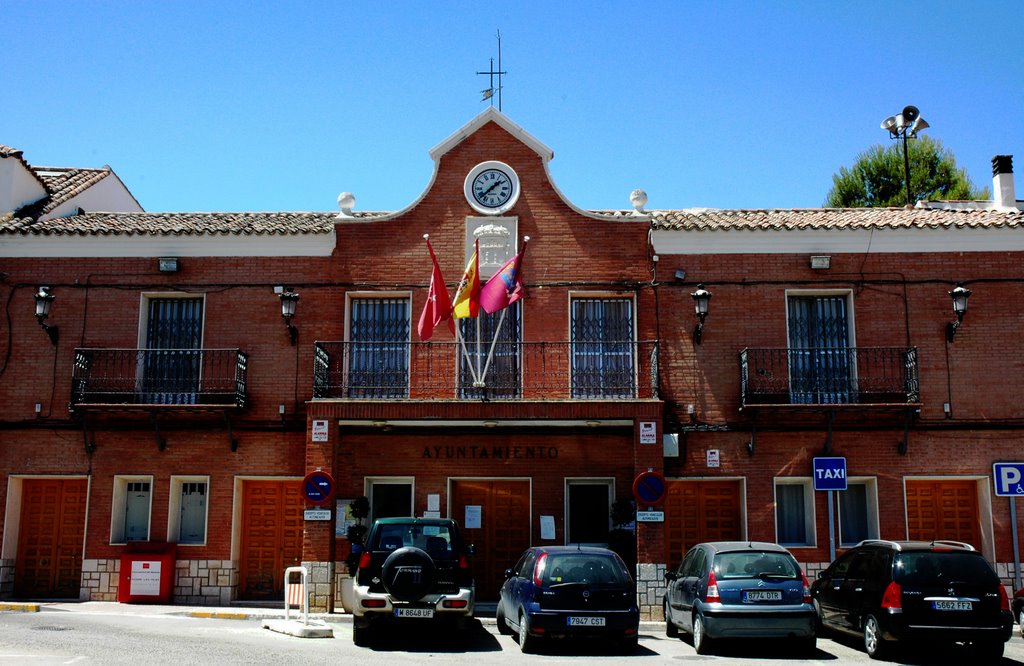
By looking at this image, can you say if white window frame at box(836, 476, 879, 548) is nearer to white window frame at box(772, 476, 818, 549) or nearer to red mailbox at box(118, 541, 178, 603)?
white window frame at box(772, 476, 818, 549)

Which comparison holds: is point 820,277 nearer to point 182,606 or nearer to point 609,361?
point 609,361

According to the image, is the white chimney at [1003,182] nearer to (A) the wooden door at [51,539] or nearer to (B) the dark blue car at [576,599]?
(B) the dark blue car at [576,599]

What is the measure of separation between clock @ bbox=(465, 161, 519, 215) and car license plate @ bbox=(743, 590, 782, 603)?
31.2 feet

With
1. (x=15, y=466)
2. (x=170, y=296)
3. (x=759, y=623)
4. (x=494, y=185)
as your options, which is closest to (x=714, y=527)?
(x=759, y=623)

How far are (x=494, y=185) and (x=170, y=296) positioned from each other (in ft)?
21.8

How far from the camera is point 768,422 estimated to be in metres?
18.7

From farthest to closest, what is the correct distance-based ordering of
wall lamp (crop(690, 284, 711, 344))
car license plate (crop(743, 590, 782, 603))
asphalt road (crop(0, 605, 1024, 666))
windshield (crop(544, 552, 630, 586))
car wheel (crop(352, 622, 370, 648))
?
wall lamp (crop(690, 284, 711, 344)), car wheel (crop(352, 622, 370, 648)), windshield (crop(544, 552, 630, 586)), car license plate (crop(743, 590, 782, 603)), asphalt road (crop(0, 605, 1024, 666))

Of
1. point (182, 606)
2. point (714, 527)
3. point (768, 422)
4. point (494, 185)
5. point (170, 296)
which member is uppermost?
point (494, 185)

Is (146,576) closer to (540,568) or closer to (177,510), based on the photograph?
(177,510)

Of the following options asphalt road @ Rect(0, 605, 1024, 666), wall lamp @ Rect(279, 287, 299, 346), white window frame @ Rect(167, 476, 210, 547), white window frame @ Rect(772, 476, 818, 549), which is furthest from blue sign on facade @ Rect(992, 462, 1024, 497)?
white window frame @ Rect(167, 476, 210, 547)

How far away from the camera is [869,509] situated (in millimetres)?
18797

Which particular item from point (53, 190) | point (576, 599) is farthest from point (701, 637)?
point (53, 190)

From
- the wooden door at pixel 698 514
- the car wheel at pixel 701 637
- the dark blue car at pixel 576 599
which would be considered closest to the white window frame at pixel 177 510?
the dark blue car at pixel 576 599

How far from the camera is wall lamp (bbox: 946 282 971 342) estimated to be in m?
18.3
